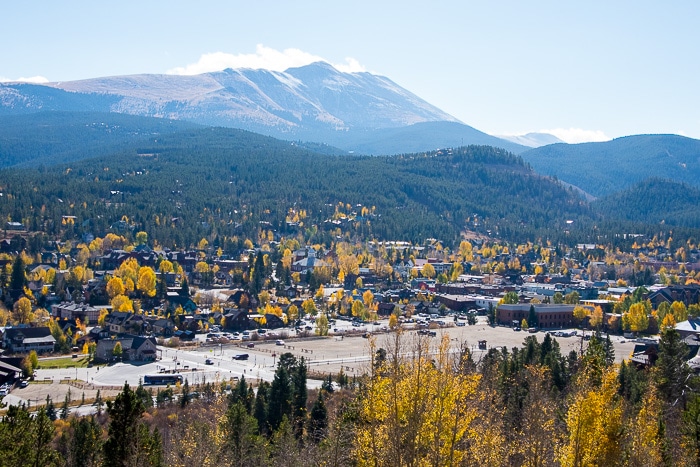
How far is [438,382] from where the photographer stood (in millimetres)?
15102

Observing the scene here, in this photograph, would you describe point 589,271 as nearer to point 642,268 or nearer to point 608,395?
point 642,268

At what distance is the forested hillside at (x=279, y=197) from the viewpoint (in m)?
126

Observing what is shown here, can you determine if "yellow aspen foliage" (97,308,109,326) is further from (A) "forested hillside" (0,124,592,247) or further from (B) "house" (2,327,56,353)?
(A) "forested hillside" (0,124,592,247)

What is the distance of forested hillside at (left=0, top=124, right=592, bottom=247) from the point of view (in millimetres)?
125875

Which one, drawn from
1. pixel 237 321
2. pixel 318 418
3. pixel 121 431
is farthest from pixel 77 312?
pixel 121 431

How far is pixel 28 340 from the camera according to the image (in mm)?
56188

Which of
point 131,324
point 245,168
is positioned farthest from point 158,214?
point 131,324

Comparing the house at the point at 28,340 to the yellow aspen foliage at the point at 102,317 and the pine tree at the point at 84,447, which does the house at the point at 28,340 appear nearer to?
the yellow aspen foliage at the point at 102,317

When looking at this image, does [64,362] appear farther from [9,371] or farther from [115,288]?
[115,288]

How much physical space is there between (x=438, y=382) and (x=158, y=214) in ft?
389

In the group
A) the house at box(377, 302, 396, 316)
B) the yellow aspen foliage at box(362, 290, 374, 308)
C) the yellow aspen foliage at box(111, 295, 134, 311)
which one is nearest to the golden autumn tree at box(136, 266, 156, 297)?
the yellow aspen foliage at box(111, 295, 134, 311)

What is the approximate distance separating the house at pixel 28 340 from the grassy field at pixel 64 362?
2.02 m

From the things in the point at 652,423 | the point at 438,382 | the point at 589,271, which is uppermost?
the point at 438,382

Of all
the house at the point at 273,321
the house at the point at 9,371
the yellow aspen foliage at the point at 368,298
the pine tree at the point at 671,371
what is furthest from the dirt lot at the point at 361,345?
the pine tree at the point at 671,371
